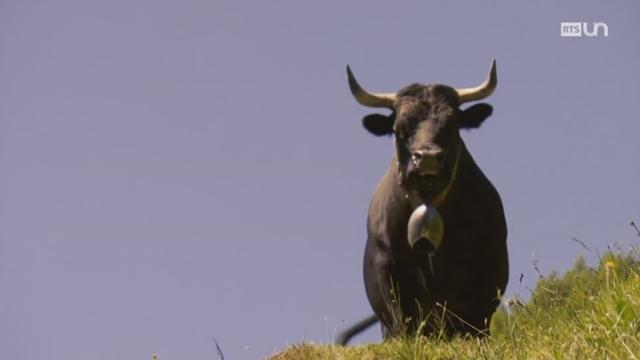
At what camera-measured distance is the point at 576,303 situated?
5.27 meters

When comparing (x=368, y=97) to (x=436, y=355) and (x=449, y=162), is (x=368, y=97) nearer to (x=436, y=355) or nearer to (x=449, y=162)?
(x=449, y=162)

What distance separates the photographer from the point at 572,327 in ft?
16.2

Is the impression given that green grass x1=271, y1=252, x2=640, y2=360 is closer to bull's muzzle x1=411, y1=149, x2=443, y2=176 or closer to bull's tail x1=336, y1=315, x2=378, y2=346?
bull's muzzle x1=411, y1=149, x2=443, y2=176

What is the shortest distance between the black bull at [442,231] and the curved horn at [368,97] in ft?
0.98

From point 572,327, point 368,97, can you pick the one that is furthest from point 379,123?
point 572,327

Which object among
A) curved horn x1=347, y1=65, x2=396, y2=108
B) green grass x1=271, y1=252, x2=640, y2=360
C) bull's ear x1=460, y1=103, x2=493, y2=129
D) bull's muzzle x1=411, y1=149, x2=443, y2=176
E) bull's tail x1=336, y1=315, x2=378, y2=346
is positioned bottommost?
bull's tail x1=336, y1=315, x2=378, y2=346

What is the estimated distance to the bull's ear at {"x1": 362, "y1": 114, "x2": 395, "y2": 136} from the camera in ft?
29.6

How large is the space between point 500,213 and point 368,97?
65.8 inches

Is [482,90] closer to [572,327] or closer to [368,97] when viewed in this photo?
[368,97]

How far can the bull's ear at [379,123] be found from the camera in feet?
29.6

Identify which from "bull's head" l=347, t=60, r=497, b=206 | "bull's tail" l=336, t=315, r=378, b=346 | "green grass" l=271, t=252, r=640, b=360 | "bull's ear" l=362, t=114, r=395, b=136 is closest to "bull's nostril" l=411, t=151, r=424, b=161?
"bull's head" l=347, t=60, r=497, b=206

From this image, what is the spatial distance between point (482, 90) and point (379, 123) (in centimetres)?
105

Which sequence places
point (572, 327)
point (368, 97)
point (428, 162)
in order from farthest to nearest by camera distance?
point (368, 97)
point (428, 162)
point (572, 327)

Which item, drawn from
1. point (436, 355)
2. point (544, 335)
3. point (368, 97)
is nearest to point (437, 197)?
point (368, 97)
